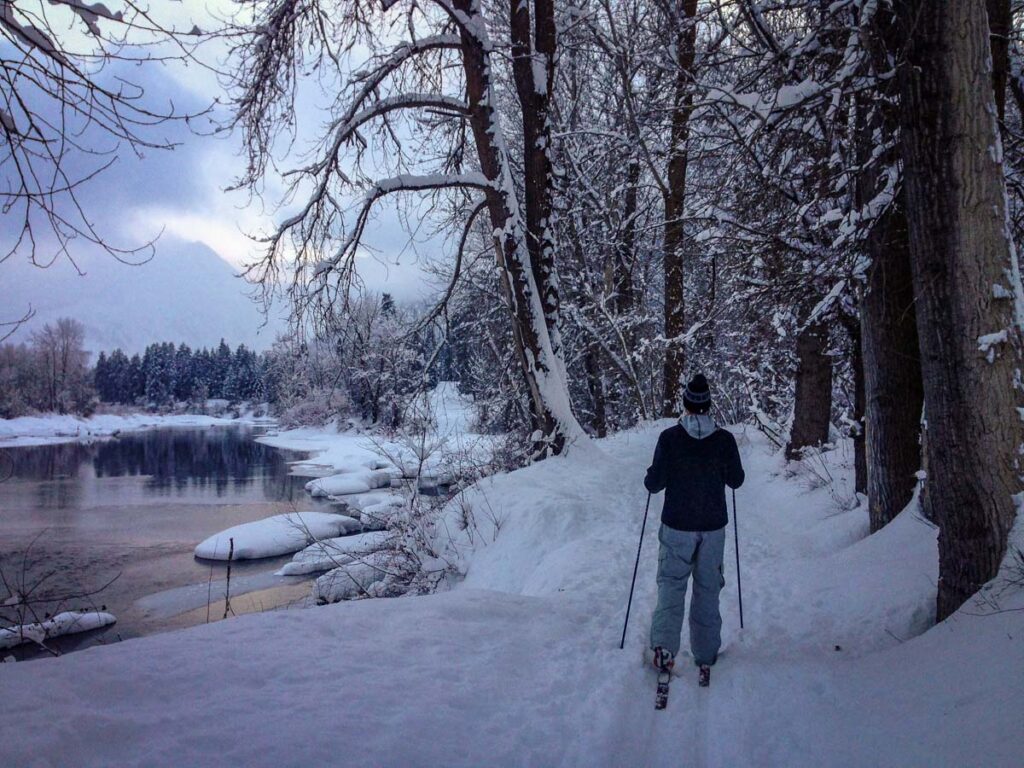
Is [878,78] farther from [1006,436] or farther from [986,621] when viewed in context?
[986,621]

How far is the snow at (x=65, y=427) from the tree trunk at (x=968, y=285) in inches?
2035

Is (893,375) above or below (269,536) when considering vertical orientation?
above

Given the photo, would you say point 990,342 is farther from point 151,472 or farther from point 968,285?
point 151,472

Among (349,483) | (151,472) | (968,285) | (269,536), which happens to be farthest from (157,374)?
(968,285)

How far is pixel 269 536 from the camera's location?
1788cm

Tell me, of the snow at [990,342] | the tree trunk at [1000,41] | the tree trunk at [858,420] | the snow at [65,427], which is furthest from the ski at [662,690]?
the snow at [65,427]

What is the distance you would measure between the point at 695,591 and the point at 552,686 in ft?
3.91

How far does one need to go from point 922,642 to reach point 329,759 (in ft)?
11.1

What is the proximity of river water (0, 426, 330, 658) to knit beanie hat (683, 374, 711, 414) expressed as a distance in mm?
4276

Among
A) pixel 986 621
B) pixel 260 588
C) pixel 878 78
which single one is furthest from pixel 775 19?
pixel 260 588

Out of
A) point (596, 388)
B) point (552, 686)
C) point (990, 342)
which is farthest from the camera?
point (596, 388)

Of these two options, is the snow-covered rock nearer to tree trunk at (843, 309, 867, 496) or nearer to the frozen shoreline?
tree trunk at (843, 309, 867, 496)

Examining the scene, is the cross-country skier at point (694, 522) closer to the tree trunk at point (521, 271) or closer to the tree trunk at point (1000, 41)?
the tree trunk at point (1000, 41)

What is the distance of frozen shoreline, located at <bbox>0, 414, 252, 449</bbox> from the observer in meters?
46.0
